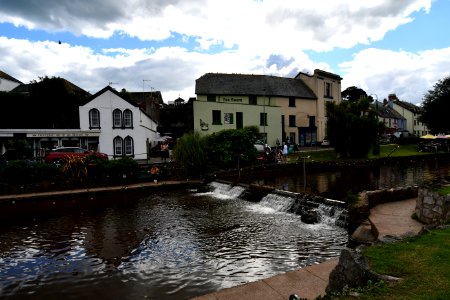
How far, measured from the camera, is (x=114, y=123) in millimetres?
37500

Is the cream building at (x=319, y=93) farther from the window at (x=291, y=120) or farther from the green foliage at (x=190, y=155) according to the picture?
the green foliage at (x=190, y=155)

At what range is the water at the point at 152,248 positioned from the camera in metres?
8.49

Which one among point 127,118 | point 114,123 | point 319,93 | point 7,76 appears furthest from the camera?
point 7,76

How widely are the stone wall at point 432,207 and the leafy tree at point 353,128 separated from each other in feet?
84.9

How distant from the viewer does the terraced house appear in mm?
44938

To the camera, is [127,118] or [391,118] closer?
[127,118]

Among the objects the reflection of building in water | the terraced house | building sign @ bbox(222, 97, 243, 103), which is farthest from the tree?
the reflection of building in water

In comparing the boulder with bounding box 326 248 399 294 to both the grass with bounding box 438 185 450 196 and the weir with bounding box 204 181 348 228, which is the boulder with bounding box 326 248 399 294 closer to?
the grass with bounding box 438 185 450 196

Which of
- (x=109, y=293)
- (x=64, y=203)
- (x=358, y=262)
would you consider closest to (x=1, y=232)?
(x=64, y=203)

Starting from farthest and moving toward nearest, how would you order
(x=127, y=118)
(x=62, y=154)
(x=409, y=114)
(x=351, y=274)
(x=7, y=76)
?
(x=409, y=114) → (x=7, y=76) → (x=127, y=118) → (x=62, y=154) → (x=351, y=274)

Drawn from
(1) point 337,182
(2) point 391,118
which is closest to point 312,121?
(1) point 337,182

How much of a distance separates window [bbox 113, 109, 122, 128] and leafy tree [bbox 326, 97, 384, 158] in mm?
24014

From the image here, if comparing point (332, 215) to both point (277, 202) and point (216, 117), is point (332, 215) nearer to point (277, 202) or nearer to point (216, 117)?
point (277, 202)

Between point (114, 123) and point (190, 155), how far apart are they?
49.1 feet
